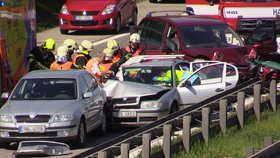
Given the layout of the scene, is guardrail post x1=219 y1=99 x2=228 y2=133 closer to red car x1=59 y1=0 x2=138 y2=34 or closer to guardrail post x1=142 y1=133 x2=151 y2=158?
guardrail post x1=142 y1=133 x2=151 y2=158

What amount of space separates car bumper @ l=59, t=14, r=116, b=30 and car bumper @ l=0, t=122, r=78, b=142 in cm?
1852

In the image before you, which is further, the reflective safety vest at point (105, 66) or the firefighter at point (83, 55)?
the firefighter at point (83, 55)

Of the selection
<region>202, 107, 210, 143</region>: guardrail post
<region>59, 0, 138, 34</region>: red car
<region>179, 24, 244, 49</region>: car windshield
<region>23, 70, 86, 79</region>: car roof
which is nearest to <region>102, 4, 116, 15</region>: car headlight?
<region>59, 0, 138, 34</region>: red car

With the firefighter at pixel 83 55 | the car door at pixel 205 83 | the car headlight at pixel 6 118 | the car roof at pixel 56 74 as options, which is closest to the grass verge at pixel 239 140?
the car door at pixel 205 83

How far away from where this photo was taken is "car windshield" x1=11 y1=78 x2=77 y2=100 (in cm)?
1834

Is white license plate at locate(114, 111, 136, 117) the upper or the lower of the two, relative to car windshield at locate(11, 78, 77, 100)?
lower

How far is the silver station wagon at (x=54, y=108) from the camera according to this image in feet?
57.1

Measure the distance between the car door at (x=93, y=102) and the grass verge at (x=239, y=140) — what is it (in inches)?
96.1

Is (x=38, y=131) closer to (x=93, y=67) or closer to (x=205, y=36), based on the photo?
(x=93, y=67)

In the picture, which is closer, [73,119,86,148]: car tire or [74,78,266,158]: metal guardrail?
[74,78,266,158]: metal guardrail

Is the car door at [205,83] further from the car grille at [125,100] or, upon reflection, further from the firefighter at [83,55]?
the firefighter at [83,55]

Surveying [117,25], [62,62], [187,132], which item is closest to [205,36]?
[62,62]

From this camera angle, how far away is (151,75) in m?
21.0

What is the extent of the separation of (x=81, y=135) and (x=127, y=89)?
88.1 inches
